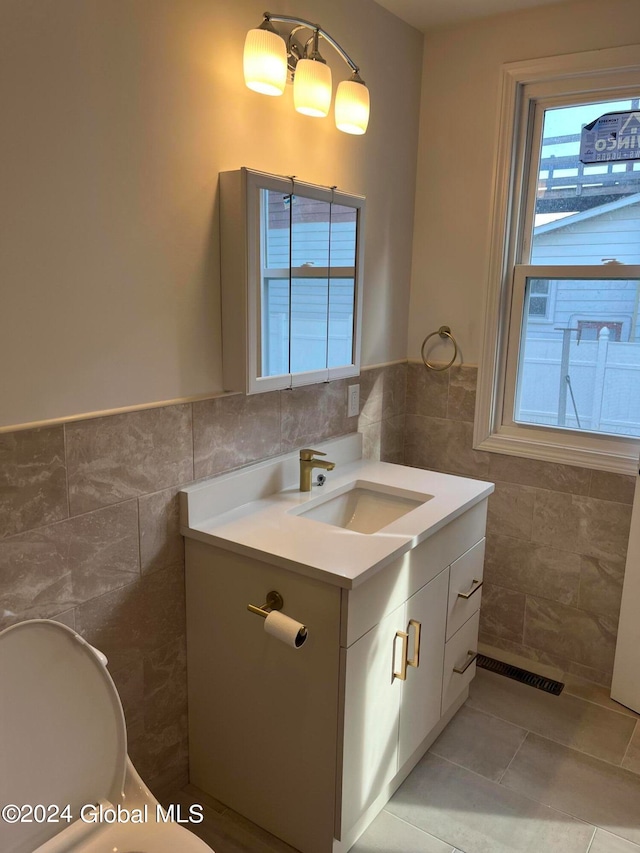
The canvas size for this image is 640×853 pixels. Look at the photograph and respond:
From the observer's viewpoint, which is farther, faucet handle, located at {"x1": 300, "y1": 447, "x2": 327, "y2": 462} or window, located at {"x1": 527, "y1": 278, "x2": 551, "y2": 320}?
window, located at {"x1": 527, "y1": 278, "x2": 551, "y2": 320}

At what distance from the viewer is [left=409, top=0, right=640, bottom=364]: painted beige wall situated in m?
2.27

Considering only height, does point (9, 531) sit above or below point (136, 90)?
below

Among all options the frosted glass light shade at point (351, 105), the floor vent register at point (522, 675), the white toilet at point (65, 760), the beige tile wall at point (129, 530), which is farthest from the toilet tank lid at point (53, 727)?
the floor vent register at point (522, 675)

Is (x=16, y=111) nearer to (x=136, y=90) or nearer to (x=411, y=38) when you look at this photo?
(x=136, y=90)

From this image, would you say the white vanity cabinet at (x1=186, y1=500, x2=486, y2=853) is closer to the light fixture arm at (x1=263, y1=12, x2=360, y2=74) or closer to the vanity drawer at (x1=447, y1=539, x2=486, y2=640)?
the vanity drawer at (x1=447, y1=539, x2=486, y2=640)

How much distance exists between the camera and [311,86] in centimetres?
178

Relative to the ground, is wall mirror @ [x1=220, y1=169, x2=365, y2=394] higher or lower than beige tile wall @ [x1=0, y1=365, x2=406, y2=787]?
higher

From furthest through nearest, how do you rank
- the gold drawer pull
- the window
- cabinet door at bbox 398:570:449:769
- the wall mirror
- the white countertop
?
the window, the gold drawer pull, cabinet door at bbox 398:570:449:769, the wall mirror, the white countertop

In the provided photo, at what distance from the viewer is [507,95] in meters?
2.36

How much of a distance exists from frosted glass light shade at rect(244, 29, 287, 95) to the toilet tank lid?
137 centimetres

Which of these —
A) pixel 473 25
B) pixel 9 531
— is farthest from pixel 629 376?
pixel 9 531

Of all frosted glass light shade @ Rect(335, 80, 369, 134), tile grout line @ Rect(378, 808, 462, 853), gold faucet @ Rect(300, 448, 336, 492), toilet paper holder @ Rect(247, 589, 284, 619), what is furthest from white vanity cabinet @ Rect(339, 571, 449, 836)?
frosted glass light shade @ Rect(335, 80, 369, 134)

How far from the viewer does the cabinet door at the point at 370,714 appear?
161 cm

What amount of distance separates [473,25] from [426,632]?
212 centimetres
